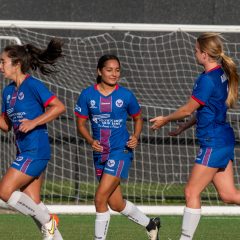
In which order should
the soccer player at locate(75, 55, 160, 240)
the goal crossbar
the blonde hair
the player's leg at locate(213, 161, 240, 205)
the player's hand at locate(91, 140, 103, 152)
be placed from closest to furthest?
1. the blonde hair
2. the player's leg at locate(213, 161, 240, 205)
3. the soccer player at locate(75, 55, 160, 240)
4. the player's hand at locate(91, 140, 103, 152)
5. the goal crossbar

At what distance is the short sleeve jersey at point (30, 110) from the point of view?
26.8 feet

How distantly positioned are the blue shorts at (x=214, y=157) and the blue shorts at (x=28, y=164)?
1.39m

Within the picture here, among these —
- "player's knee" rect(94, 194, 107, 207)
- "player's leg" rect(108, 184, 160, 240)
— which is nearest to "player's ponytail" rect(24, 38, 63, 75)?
"player's knee" rect(94, 194, 107, 207)

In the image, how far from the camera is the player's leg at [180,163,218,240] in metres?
7.90

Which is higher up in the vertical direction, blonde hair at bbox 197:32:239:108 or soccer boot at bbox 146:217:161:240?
blonde hair at bbox 197:32:239:108

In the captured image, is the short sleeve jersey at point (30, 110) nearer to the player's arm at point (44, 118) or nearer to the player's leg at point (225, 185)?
the player's arm at point (44, 118)

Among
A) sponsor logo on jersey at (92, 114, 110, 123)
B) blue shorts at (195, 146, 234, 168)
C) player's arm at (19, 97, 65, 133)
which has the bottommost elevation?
blue shorts at (195, 146, 234, 168)

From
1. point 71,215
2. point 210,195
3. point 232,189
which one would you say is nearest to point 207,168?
point 232,189

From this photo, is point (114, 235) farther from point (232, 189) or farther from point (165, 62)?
point (165, 62)

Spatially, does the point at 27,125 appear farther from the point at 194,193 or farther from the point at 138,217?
the point at 138,217

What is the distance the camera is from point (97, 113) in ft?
28.5

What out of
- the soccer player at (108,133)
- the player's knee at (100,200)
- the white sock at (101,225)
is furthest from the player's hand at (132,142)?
the white sock at (101,225)

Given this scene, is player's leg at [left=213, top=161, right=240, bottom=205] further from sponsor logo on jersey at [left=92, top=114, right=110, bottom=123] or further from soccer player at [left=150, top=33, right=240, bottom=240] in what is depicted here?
sponsor logo on jersey at [left=92, top=114, right=110, bottom=123]

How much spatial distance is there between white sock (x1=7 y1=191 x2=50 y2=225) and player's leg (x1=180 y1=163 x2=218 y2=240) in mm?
1247
